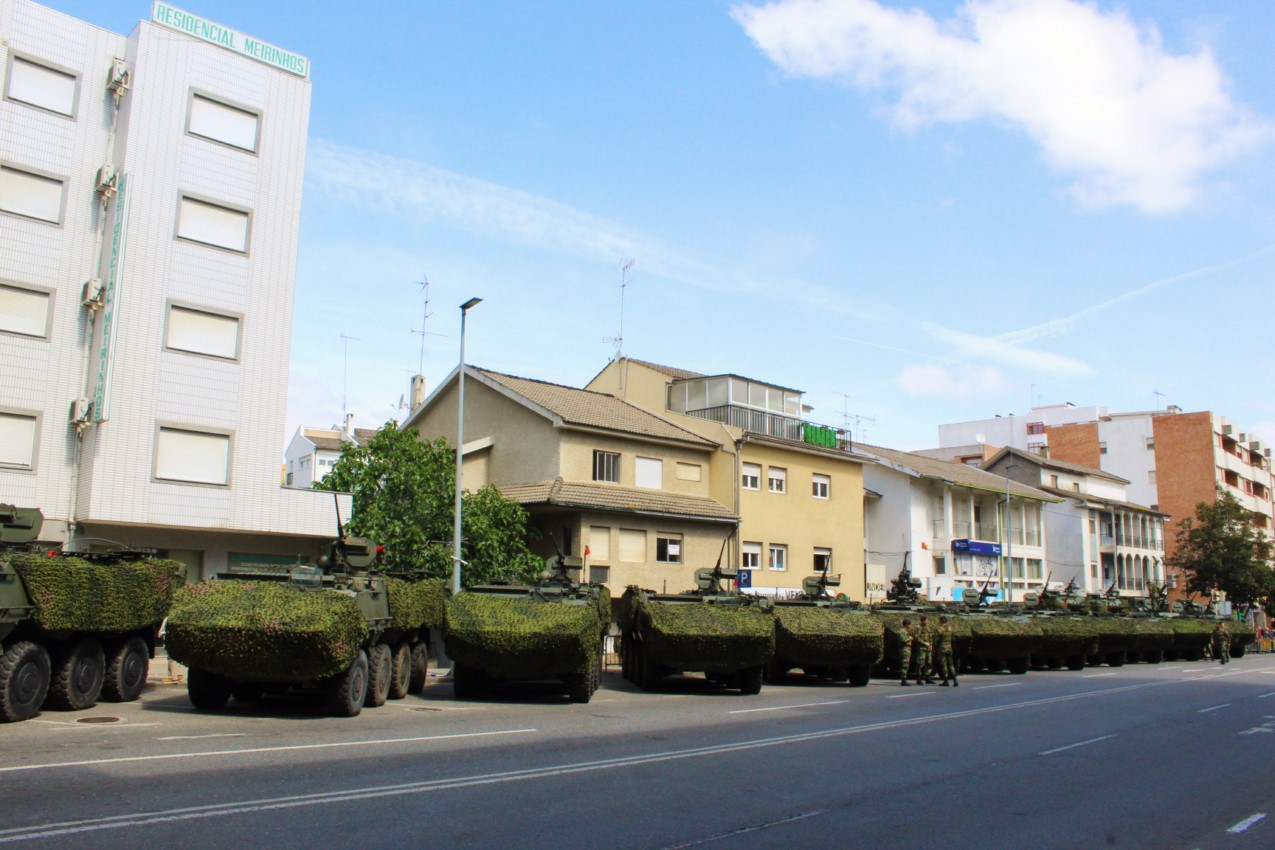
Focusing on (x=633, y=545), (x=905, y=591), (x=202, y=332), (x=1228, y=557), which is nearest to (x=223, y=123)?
(x=202, y=332)

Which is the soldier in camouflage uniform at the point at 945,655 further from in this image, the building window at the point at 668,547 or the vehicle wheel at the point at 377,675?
the vehicle wheel at the point at 377,675

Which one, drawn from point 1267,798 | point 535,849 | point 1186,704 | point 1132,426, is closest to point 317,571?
point 535,849

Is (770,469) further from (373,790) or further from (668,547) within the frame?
(373,790)

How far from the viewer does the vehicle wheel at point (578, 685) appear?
1667 cm

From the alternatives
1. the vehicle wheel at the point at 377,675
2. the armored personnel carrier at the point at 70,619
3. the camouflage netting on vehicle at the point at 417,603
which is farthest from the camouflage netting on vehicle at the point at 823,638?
the armored personnel carrier at the point at 70,619

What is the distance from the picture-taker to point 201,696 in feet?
44.8

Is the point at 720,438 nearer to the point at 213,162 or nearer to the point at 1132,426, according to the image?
the point at 213,162

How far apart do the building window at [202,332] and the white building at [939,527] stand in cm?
2458

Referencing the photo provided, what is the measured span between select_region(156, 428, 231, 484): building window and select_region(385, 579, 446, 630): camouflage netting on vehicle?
9.53 meters

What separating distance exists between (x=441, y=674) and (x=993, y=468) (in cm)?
4773

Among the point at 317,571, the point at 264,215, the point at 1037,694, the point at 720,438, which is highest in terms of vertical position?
the point at 264,215

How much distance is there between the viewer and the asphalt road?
23.6ft

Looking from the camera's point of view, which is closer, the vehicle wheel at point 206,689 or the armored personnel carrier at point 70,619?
the armored personnel carrier at point 70,619

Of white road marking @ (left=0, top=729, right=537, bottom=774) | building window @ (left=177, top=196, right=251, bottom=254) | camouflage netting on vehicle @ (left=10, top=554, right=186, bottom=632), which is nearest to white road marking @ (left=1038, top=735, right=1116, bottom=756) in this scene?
white road marking @ (left=0, top=729, right=537, bottom=774)
